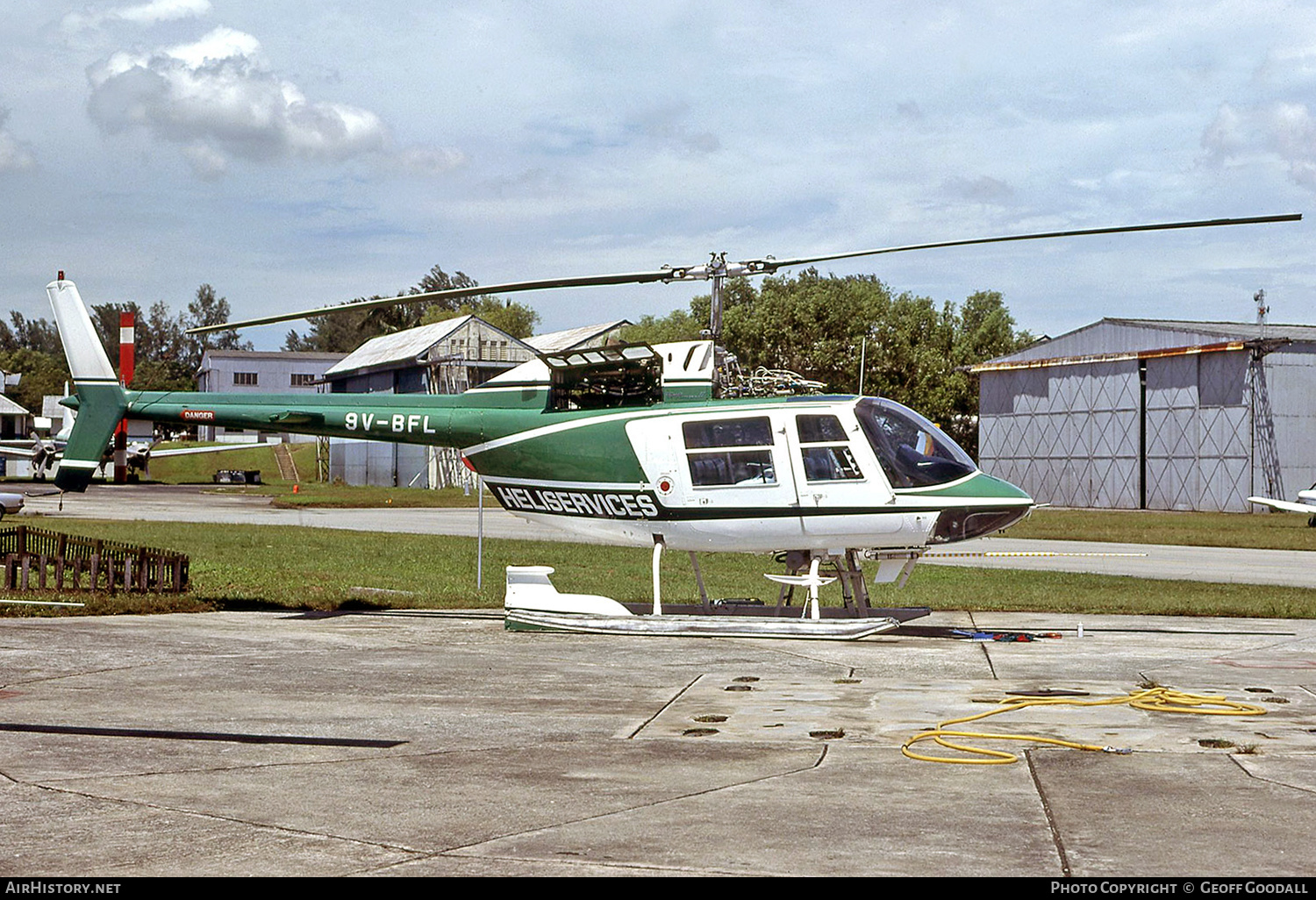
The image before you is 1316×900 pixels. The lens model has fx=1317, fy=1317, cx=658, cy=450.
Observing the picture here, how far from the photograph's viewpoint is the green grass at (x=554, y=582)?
60.2 feet

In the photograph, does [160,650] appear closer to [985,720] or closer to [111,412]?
[111,412]

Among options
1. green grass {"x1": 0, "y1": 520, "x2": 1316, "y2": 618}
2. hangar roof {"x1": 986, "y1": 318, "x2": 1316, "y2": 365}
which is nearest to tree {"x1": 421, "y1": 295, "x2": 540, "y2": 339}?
hangar roof {"x1": 986, "y1": 318, "x2": 1316, "y2": 365}

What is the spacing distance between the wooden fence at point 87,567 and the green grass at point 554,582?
364 millimetres

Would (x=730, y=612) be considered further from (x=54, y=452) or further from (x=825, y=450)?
(x=54, y=452)

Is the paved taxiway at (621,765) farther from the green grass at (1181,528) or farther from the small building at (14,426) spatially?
the small building at (14,426)

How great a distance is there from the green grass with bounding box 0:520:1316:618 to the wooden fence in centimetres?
36

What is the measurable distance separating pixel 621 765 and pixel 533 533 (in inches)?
1144

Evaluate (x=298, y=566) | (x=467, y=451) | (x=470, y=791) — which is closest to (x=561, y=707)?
(x=470, y=791)

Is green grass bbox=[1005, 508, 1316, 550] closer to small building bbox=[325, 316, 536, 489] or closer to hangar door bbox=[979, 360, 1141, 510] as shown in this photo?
hangar door bbox=[979, 360, 1141, 510]

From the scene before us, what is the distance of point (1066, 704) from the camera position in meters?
10.3

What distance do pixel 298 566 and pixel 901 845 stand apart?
63.7 ft

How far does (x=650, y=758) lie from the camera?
8211 mm

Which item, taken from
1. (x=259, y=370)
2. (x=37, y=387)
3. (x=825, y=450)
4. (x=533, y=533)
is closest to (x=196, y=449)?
(x=259, y=370)

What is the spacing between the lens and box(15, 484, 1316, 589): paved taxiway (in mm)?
26422
